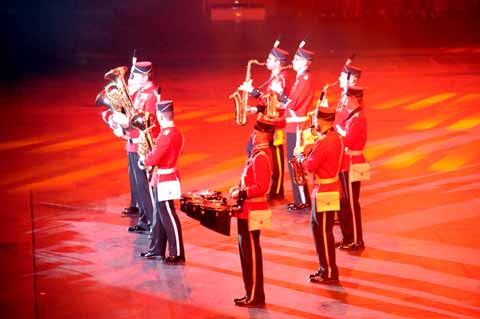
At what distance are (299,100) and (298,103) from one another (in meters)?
0.05

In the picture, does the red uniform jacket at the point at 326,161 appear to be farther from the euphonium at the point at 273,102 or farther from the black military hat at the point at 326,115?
the euphonium at the point at 273,102

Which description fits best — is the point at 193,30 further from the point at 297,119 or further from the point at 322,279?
the point at 322,279

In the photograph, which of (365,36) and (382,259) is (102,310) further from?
(365,36)

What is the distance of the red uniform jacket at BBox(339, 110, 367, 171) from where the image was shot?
1312 centimetres

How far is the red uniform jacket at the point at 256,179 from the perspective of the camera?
36.2 ft

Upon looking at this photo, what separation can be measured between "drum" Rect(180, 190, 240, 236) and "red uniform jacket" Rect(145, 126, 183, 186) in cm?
124

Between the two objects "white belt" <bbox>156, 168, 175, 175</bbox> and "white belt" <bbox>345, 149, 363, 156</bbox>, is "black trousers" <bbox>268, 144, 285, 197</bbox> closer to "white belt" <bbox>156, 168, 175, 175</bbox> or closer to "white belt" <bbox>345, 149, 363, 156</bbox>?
"white belt" <bbox>345, 149, 363, 156</bbox>

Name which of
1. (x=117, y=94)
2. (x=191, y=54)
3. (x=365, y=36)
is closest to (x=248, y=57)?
(x=191, y=54)

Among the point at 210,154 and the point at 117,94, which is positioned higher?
the point at 117,94

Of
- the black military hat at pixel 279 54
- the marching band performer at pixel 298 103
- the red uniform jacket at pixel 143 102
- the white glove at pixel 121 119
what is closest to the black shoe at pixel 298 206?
the marching band performer at pixel 298 103

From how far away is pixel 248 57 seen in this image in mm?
34969

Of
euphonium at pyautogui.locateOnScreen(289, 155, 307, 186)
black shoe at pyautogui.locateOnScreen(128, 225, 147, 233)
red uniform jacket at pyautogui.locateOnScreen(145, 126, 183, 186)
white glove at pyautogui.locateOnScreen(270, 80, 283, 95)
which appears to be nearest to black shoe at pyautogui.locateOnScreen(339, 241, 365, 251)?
euphonium at pyautogui.locateOnScreen(289, 155, 307, 186)

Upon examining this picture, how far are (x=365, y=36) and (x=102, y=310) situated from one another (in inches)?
1230

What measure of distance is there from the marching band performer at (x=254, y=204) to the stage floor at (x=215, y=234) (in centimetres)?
27
